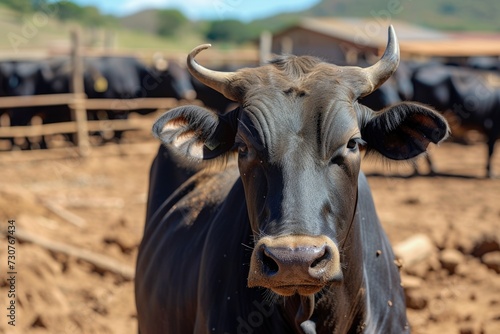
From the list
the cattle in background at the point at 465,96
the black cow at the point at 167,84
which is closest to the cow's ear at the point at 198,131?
the cattle in background at the point at 465,96

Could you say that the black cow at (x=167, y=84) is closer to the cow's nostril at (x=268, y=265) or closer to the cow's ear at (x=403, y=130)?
the cow's ear at (x=403, y=130)

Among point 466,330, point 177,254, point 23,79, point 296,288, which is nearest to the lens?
point 296,288

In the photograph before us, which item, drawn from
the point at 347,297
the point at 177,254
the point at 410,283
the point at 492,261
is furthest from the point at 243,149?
the point at 492,261

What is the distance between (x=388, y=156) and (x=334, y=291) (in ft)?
2.02

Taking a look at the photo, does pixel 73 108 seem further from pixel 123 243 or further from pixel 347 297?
pixel 347 297

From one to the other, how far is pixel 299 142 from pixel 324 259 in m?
0.48

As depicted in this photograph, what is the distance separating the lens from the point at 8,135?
14586 mm

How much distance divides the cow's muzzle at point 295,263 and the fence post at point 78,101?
12855 millimetres

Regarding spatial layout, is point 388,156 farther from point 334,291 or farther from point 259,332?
point 259,332

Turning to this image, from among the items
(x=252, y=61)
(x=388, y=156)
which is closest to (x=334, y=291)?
(x=388, y=156)

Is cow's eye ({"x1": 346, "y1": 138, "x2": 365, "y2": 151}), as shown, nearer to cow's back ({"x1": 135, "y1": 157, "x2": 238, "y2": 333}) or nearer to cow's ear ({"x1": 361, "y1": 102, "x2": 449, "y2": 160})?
cow's ear ({"x1": 361, "y1": 102, "x2": 449, "y2": 160})

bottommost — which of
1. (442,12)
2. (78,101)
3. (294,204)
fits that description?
(442,12)

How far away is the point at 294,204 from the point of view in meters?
2.61

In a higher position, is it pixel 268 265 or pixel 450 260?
pixel 268 265
